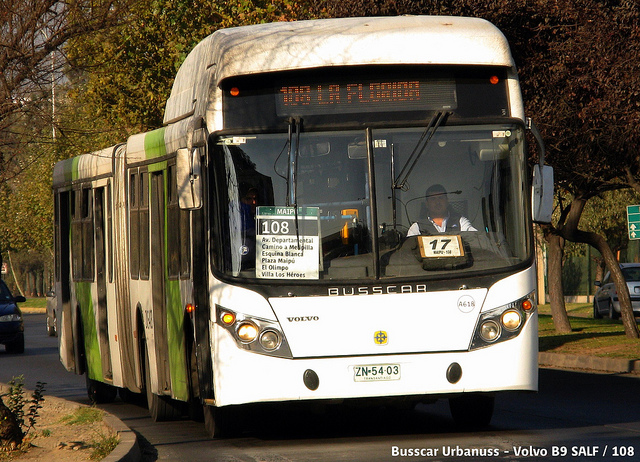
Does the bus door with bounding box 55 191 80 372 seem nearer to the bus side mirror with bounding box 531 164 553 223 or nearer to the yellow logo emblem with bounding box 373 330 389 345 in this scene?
the yellow logo emblem with bounding box 373 330 389 345

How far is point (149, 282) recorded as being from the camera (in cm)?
1141

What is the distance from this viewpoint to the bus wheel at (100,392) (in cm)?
1475

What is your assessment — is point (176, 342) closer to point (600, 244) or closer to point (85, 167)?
point (85, 167)

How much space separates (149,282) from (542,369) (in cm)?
917

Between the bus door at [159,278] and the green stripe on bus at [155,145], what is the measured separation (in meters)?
0.20

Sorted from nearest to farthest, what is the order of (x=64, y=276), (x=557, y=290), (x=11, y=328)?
(x=64, y=276) → (x=557, y=290) → (x=11, y=328)

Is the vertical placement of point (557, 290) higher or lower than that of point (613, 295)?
higher

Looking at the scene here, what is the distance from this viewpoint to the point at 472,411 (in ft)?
33.9

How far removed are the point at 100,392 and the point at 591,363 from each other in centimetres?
795

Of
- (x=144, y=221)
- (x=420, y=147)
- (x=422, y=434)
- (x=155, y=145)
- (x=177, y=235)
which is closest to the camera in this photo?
(x=420, y=147)

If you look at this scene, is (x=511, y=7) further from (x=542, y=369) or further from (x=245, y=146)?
(x=245, y=146)

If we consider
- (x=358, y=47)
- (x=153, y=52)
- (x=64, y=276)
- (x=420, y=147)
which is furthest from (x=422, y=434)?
(x=153, y=52)

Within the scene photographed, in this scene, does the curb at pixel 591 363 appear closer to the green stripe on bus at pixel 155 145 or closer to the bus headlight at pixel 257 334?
the green stripe on bus at pixel 155 145

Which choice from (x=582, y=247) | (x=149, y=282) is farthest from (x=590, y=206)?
(x=149, y=282)
